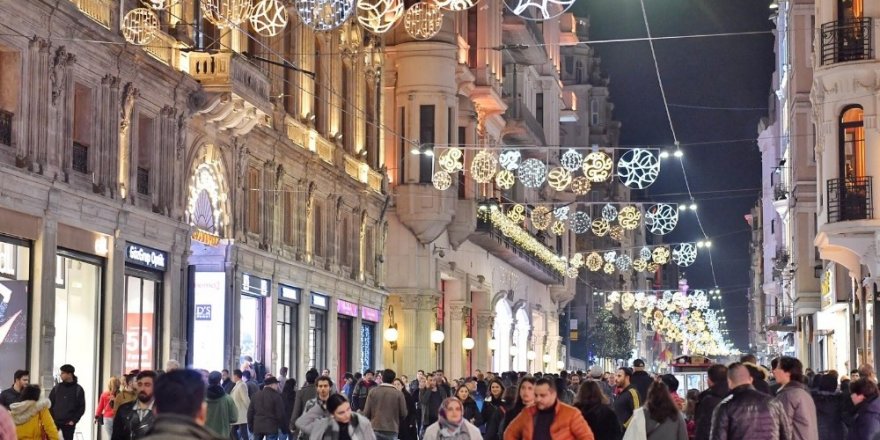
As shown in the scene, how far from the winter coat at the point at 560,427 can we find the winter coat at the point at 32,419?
4686 millimetres

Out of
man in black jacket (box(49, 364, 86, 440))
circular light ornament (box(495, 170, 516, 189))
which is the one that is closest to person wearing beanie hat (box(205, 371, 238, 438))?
man in black jacket (box(49, 364, 86, 440))

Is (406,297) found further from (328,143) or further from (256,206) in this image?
(256,206)

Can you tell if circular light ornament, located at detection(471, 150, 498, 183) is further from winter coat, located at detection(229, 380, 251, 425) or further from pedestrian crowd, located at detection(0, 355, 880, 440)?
pedestrian crowd, located at detection(0, 355, 880, 440)

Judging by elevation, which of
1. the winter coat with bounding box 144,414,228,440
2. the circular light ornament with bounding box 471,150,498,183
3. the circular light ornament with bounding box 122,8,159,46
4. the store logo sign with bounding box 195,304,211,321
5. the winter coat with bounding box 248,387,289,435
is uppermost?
the circular light ornament with bounding box 122,8,159,46

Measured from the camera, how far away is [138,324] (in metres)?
29.5

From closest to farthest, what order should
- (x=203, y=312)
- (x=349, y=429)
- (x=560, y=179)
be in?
(x=349, y=429), (x=203, y=312), (x=560, y=179)

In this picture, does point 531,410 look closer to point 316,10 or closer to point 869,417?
point 869,417

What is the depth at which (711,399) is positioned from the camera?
15.4 m

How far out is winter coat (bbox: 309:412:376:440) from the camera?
14.0 m

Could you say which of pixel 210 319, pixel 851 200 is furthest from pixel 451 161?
pixel 851 200

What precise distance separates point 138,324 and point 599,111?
299 feet

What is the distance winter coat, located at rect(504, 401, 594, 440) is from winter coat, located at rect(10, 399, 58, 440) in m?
4.69

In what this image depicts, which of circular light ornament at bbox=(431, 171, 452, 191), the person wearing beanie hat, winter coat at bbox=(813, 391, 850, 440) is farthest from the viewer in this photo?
circular light ornament at bbox=(431, 171, 452, 191)

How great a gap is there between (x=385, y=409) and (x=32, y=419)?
747cm
